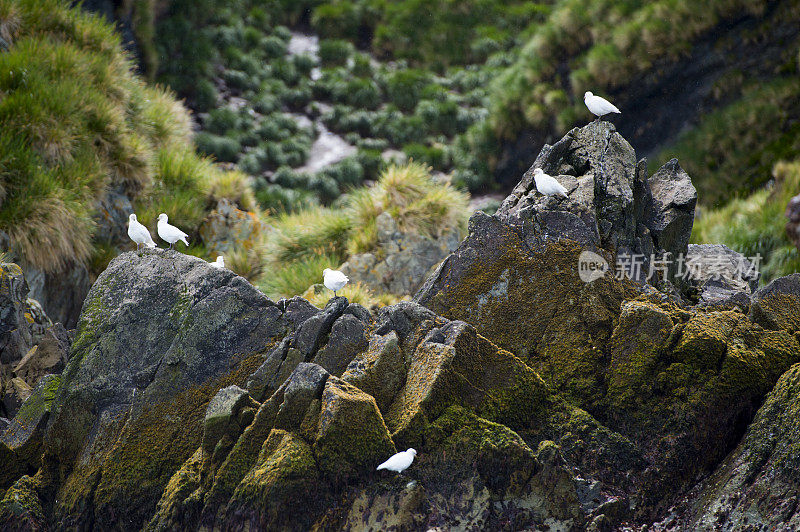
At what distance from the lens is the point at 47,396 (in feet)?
22.0

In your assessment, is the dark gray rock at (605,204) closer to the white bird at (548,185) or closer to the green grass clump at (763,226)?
the white bird at (548,185)

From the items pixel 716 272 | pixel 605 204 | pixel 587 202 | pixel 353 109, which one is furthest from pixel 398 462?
pixel 353 109

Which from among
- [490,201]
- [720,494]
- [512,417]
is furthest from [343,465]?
[490,201]

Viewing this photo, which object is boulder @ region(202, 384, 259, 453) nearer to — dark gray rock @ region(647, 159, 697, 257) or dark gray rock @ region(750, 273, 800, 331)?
dark gray rock @ region(750, 273, 800, 331)

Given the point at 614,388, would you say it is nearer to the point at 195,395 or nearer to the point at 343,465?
the point at 343,465

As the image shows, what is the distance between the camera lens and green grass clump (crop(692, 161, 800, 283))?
15711 millimetres

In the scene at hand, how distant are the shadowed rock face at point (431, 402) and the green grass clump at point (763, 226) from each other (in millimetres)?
9791

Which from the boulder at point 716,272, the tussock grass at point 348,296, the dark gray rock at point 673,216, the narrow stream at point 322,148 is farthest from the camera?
the narrow stream at point 322,148

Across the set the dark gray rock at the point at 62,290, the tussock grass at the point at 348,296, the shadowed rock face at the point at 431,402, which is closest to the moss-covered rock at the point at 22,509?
the shadowed rock face at the point at 431,402

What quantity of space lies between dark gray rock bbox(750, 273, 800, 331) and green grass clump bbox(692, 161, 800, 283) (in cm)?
917

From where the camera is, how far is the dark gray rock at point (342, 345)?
21.1 feet

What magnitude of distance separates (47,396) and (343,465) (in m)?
3.26

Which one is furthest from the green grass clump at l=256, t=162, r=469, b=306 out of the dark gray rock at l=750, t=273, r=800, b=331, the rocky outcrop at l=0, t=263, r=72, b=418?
the dark gray rock at l=750, t=273, r=800, b=331

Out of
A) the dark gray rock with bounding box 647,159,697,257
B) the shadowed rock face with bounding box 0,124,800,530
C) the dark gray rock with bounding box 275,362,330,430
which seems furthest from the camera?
the dark gray rock with bounding box 647,159,697,257
